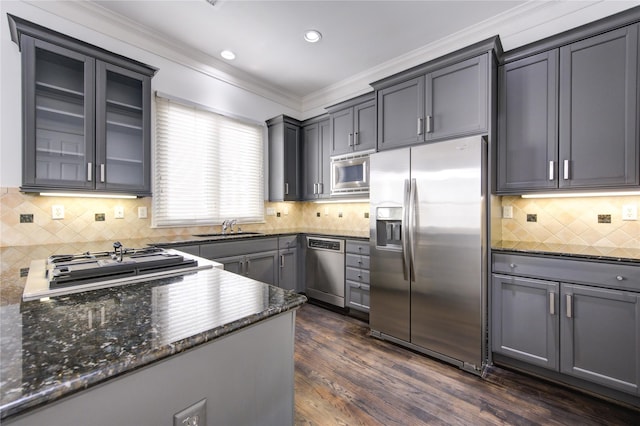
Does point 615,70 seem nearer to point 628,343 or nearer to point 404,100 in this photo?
point 404,100

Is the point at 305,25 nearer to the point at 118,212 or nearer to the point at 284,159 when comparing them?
the point at 284,159

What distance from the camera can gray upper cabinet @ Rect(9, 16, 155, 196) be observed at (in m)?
2.03

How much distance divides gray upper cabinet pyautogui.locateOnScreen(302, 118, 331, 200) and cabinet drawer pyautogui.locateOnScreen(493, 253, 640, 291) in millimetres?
2264

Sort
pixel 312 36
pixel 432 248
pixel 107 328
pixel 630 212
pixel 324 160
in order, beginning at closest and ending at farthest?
pixel 107 328
pixel 630 212
pixel 432 248
pixel 312 36
pixel 324 160

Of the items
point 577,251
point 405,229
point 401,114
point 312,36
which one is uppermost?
point 312,36

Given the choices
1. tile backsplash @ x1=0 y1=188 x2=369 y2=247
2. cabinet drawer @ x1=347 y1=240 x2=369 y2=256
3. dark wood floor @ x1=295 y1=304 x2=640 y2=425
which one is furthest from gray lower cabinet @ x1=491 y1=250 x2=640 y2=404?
tile backsplash @ x1=0 y1=188 x2=369 y2=247

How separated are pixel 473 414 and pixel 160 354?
1.94m

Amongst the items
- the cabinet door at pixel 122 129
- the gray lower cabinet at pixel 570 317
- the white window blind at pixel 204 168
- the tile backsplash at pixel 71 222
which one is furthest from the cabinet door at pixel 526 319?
the cabinet door at pixel 122 129

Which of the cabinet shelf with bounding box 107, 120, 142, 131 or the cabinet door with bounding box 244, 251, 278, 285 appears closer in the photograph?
the cabinet shelf with bounding box 107, 120, 142, 131

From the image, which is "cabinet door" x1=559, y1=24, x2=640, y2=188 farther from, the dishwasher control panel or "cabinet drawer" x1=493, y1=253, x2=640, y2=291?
the dishwasher control panel

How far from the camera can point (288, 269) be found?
3.62 meters

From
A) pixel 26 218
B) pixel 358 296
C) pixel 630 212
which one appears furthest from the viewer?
pixel 358 296

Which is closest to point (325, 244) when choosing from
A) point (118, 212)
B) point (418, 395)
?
point (418, 395)

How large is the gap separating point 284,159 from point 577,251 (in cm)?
325
